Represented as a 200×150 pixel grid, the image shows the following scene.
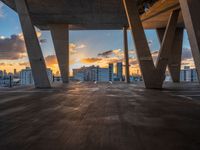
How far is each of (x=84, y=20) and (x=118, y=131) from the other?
2363 cm

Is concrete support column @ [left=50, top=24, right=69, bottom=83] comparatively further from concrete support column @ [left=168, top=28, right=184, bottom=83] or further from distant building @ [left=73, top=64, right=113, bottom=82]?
distant building @ [left=73, top=64, right=113, bottom=82]

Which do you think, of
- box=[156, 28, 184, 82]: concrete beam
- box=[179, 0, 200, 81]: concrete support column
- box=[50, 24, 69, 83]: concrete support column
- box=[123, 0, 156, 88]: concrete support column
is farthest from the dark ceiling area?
box=[179, 0, 200, 81]: concrete support column

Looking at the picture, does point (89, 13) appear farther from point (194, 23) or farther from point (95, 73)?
point (95, 73)

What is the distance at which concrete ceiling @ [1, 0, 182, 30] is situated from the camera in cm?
1970

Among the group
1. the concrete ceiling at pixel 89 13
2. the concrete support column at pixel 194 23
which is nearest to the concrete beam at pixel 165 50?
the concrete ceiling at pixel 89 13

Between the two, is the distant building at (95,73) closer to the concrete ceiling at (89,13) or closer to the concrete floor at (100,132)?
the concrete ceiling at (89,13)

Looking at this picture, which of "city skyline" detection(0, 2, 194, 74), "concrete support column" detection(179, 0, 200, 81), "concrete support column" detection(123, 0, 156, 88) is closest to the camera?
"concrete support column" detection(179, 0, 200, 81)

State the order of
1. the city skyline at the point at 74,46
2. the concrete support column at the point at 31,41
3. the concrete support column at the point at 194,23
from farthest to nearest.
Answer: the city skyline at the point at 74,46 → the concrete support column at the point at 31,41 → the concrete support column at the point at 194,23

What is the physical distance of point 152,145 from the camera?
3.35m

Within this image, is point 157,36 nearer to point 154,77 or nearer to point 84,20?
point 84,20

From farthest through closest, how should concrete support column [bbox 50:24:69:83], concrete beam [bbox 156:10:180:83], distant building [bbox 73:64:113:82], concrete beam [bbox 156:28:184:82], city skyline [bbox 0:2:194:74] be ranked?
distant building [bbox 73:64:113:82], city skyline [bbox 0:2:194:74], concrete beam [bbox 156:28:184:82], concrete support column [bbox 50:24:69:83], concrete beam [bbox 156:10:180:83]

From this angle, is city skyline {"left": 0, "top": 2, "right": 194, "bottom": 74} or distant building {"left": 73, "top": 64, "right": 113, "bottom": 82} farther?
distant building {"left": 73, "top": 64, "right": 113, "bottom": 82}

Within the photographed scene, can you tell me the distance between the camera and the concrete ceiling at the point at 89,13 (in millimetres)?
19703

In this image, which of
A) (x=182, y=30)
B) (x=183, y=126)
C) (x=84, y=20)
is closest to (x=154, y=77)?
(x=183, y=126)
